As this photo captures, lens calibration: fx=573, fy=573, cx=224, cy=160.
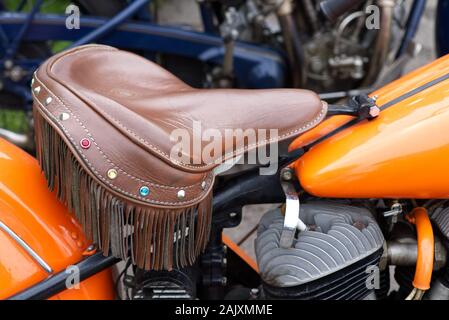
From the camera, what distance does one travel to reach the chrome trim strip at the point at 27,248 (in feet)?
3.70

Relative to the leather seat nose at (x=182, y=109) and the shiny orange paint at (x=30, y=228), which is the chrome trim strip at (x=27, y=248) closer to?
the shiny orange paint at (x=30, y=228)

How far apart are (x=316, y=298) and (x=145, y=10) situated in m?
1.51

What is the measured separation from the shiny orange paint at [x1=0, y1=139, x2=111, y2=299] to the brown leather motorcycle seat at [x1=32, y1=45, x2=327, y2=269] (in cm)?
9

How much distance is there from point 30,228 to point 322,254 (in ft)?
1.93

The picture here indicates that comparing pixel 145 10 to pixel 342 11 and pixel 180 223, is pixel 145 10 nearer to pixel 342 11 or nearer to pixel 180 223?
pixel 342 11

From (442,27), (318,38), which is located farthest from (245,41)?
(442,27)

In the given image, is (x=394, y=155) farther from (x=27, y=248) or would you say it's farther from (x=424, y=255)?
(x=27, y=248)

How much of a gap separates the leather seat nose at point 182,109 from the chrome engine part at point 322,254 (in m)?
0.21

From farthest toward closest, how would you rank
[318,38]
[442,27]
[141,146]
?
[318,38] < [442,27] < [141,146]

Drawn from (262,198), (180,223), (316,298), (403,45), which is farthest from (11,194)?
(403,45)

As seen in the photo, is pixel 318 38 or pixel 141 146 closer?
pixel 141 146

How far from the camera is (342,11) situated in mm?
1344

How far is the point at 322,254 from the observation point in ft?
3.76

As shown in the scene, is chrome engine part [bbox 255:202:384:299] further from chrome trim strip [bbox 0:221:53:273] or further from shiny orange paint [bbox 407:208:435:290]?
chrome trim strip [bbox 0:221:53:273]
